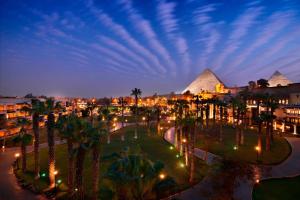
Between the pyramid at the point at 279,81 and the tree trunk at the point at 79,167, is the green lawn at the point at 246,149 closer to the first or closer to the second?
the tree trunk at the point at 79,167

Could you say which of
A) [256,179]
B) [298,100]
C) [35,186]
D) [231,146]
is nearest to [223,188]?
[256,179]

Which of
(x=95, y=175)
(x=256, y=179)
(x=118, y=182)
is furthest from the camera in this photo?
(x=256, y=179)

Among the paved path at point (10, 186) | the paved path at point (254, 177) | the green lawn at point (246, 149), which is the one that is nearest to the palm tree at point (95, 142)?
the paved path at point (10, 186)

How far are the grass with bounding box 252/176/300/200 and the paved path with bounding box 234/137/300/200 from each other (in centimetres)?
75

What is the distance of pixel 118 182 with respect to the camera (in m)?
12.3

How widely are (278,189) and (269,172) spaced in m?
5.01

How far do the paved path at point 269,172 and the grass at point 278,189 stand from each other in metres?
0.75

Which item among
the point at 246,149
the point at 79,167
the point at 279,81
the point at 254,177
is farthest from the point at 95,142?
the point at 279,81

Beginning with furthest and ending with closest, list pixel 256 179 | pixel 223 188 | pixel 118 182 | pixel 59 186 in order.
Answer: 1. pixel 256 179
2. pixel 59 186
3. pixel 223 188
4. pixel 118 182

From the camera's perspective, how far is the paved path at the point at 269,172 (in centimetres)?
2120

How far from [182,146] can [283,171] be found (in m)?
15.0

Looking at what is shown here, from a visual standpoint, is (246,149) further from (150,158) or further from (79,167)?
(79,167)

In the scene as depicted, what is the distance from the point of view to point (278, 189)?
2244cm

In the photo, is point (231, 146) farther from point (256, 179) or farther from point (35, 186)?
point (35, 186)
